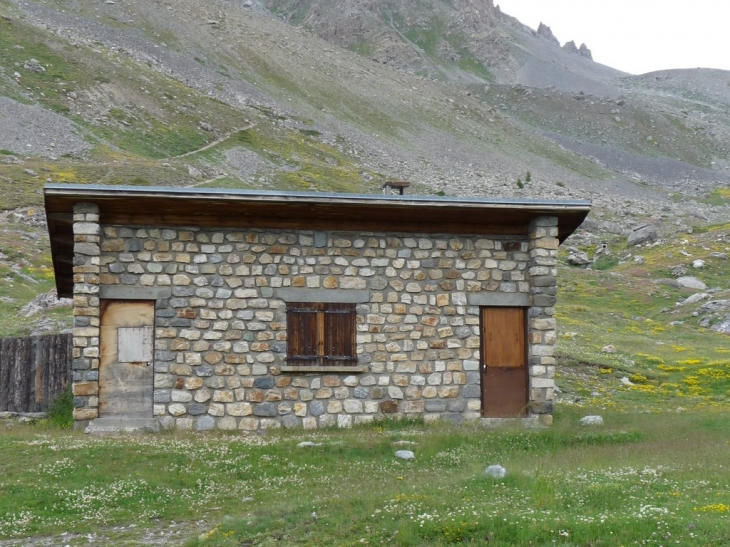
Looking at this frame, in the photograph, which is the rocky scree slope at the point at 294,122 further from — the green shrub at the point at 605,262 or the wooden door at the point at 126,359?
the wooden door at the point at 126,359

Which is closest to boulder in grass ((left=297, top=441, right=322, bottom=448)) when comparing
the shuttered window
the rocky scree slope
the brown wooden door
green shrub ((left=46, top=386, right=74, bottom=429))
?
the shuttered window

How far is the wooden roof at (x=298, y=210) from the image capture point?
16250 millimetres

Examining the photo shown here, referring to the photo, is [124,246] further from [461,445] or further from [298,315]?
[461,445]

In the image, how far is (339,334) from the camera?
17297mm

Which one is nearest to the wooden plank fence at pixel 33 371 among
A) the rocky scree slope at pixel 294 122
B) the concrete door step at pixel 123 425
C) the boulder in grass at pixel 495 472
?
the concrete door step at pixel 123 425

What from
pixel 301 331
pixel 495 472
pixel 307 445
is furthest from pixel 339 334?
pixel 495 472

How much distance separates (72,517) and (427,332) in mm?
8401

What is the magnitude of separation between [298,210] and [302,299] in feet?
5.71

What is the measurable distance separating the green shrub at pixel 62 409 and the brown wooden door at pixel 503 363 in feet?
27.5

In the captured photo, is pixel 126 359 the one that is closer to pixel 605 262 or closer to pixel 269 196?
pixel 269 196

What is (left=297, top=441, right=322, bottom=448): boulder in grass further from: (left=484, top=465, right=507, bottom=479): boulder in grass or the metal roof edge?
the metal roof edge

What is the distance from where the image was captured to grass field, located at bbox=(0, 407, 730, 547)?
915cm

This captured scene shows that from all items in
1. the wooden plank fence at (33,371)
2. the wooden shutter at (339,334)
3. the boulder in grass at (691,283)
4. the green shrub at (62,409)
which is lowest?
the green shrub at (62,409)

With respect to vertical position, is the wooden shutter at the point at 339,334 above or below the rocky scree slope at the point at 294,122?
below
